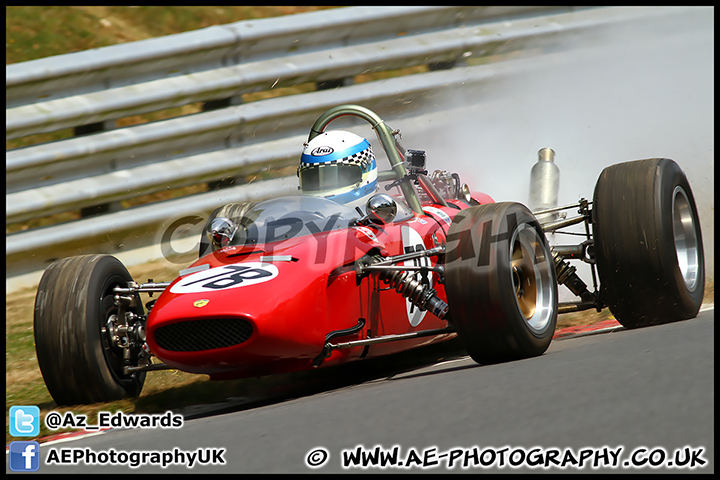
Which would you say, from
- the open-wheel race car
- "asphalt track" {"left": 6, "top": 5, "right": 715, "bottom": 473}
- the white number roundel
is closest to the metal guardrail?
the open-wheel race car

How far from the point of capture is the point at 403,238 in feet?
16.7

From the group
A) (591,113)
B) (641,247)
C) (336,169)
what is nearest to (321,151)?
(336,169)

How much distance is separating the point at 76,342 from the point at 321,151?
1988 millimetres

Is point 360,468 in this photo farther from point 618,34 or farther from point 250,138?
point 618,34

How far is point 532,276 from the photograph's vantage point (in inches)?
189

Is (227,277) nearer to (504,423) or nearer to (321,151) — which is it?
(321,151)

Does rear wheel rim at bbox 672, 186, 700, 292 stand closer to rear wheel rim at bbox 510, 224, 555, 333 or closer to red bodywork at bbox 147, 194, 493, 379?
rear wheel rim at bbox 510, 224, 555, 333

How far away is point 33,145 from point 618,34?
712 centimetres

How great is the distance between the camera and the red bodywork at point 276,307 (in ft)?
12.8

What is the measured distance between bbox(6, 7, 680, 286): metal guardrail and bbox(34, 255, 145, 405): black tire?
2601mm

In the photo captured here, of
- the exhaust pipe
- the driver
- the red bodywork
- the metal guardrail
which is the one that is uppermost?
the metal guardrail

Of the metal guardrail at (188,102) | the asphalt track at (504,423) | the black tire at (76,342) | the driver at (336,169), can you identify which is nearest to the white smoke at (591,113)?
the metal guardrail at (188,102)

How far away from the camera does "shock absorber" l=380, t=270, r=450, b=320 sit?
4.48 meters

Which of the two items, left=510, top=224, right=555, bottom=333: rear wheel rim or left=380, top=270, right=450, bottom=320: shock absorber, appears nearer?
left=380, top=270, right=450, bottom=320: shock absorber
